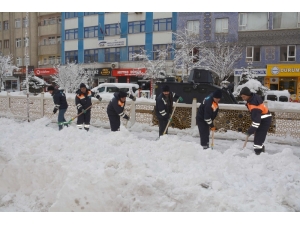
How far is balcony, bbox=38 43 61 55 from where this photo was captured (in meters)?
31.3

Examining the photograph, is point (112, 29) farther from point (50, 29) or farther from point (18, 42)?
point (50, 29)

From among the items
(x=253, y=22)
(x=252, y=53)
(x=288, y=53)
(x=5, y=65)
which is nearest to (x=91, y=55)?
(x=5, y=65)

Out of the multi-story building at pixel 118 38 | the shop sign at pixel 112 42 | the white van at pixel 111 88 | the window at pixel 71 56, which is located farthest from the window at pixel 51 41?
the white van at pixel 111 88

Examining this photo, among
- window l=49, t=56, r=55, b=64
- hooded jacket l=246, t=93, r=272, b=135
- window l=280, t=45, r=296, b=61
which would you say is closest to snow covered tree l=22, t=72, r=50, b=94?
window l=49, t=56, r=55, b=64

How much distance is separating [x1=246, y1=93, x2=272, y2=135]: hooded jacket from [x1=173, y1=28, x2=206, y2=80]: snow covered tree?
15.4 metres

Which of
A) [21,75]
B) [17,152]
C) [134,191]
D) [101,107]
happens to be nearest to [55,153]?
[17,152]

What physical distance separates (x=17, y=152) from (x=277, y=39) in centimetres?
2060

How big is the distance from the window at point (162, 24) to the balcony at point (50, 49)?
37.2 feet

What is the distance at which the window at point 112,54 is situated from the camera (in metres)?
25.2

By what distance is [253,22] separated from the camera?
22.1m

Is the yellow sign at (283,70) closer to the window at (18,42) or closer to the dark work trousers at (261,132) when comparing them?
the dark work trousers at (261,132)

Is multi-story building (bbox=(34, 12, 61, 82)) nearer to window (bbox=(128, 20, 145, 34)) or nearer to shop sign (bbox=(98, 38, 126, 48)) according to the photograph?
shop sign (bbox=(98, 38, 126, 48))

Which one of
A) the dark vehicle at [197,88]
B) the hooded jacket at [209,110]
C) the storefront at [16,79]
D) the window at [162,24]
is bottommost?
the hooded jacket at [209,110]
